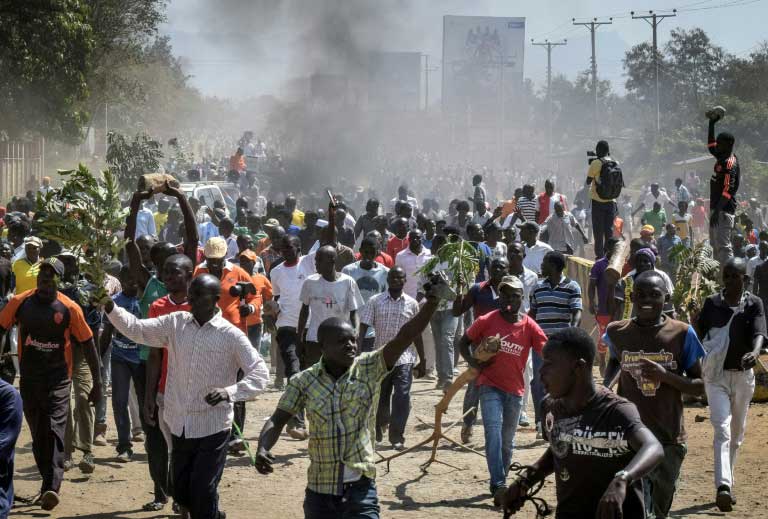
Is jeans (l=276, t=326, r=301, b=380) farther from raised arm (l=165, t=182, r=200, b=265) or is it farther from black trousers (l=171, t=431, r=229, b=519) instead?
black trousers (l=171, t=431, r=229, b=519)

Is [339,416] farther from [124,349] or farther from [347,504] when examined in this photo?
[124,349]

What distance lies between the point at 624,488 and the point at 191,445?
3.13 m

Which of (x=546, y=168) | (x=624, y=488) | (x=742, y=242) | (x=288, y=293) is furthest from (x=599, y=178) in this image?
(x=546, y=168)

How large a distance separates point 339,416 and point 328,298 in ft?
16.3

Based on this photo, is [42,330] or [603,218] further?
[603,218]

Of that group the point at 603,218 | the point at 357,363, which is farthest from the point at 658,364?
the point at 603,218

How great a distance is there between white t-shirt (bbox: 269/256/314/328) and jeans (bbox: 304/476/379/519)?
586cm

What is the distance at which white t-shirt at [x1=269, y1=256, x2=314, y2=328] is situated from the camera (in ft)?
38.2

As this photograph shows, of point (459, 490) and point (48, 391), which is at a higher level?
point (48, 391)

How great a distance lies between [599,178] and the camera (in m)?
16.5

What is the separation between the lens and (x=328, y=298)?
10625mm

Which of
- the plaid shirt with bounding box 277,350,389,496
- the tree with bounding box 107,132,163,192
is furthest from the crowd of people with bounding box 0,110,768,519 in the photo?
the tree with bounding box 107,132,163,192

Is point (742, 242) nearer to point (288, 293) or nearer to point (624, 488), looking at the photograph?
point (288, 293)

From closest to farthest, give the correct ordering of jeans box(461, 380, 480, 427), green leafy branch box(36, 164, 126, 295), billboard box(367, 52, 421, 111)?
1. green leafy branch box(36, 164, 126, 295)
2. jeans box(461, 380, 480, 427)
3. billboard box(367, 52, 421, 111)
